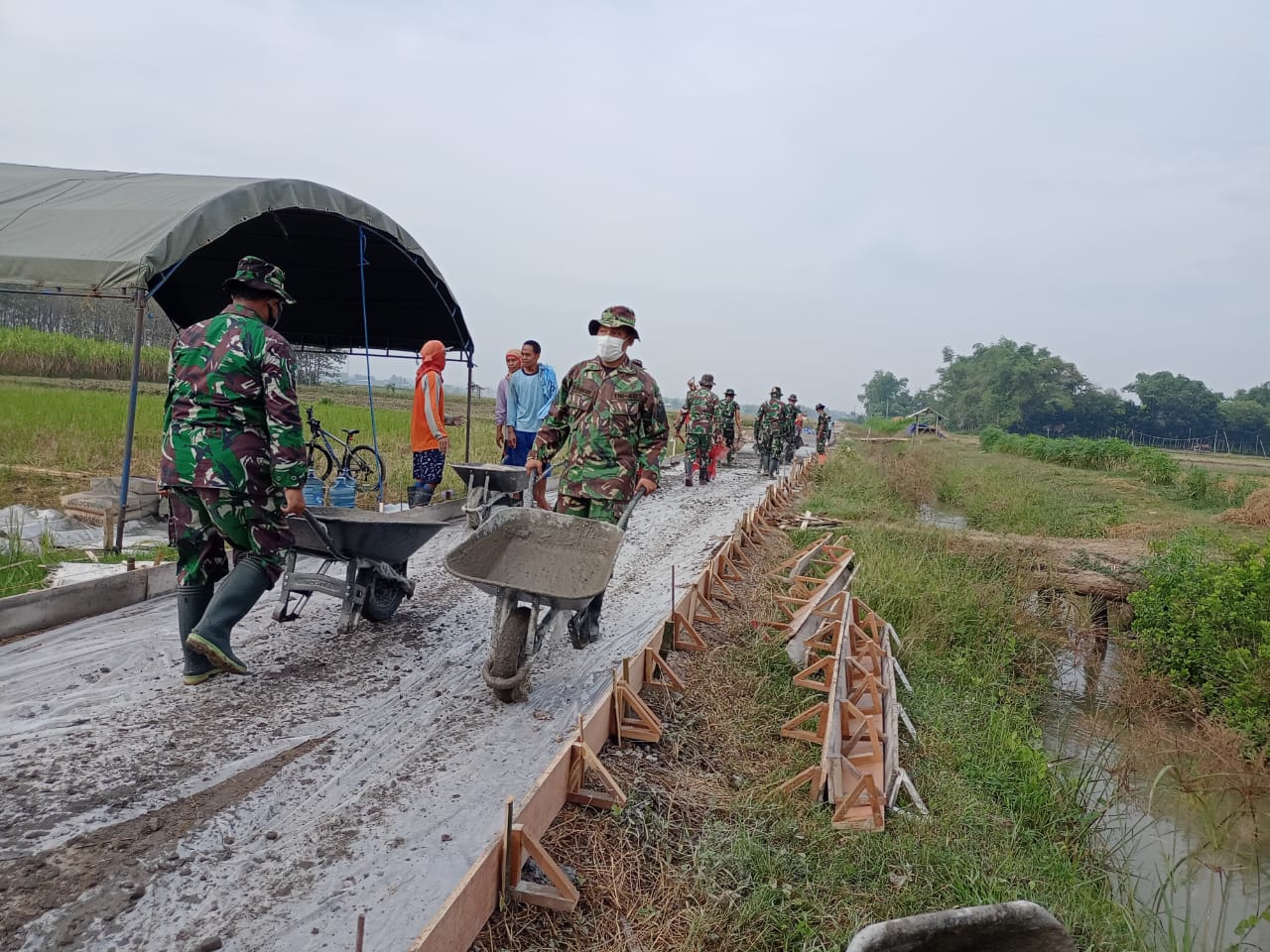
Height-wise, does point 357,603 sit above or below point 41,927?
above

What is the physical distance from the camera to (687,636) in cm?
476

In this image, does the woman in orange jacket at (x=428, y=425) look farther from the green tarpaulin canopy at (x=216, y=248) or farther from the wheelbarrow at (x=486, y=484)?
the green tarpaulin canopy at (x=216, y=248)

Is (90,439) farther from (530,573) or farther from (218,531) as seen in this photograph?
(530,573)

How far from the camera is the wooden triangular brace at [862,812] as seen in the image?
294cm

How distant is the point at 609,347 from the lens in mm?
4176

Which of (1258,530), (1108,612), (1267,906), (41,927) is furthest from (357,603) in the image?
(1258,530)

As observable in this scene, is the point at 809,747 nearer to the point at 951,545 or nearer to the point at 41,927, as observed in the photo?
the point at 41,927

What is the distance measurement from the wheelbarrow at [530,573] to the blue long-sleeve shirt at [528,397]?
139 inches


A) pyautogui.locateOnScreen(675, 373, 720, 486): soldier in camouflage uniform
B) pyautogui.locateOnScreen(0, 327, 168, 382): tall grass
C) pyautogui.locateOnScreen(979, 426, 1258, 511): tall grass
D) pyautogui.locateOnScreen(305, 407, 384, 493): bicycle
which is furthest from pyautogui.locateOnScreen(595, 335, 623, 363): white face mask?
pyautogui.locateOnScreen(0, 327, 168, 382): tall grass

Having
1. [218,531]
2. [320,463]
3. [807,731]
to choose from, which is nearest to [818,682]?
[807,731]

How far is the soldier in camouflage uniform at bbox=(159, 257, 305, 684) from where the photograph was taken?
3379 millimetres

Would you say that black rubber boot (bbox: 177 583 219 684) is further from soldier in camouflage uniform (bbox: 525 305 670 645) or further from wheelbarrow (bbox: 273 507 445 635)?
soldier in camouflage uniform (bbox: 525 305 670 645)

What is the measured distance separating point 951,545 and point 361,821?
722 cm

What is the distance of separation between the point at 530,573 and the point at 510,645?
21.3 inches
